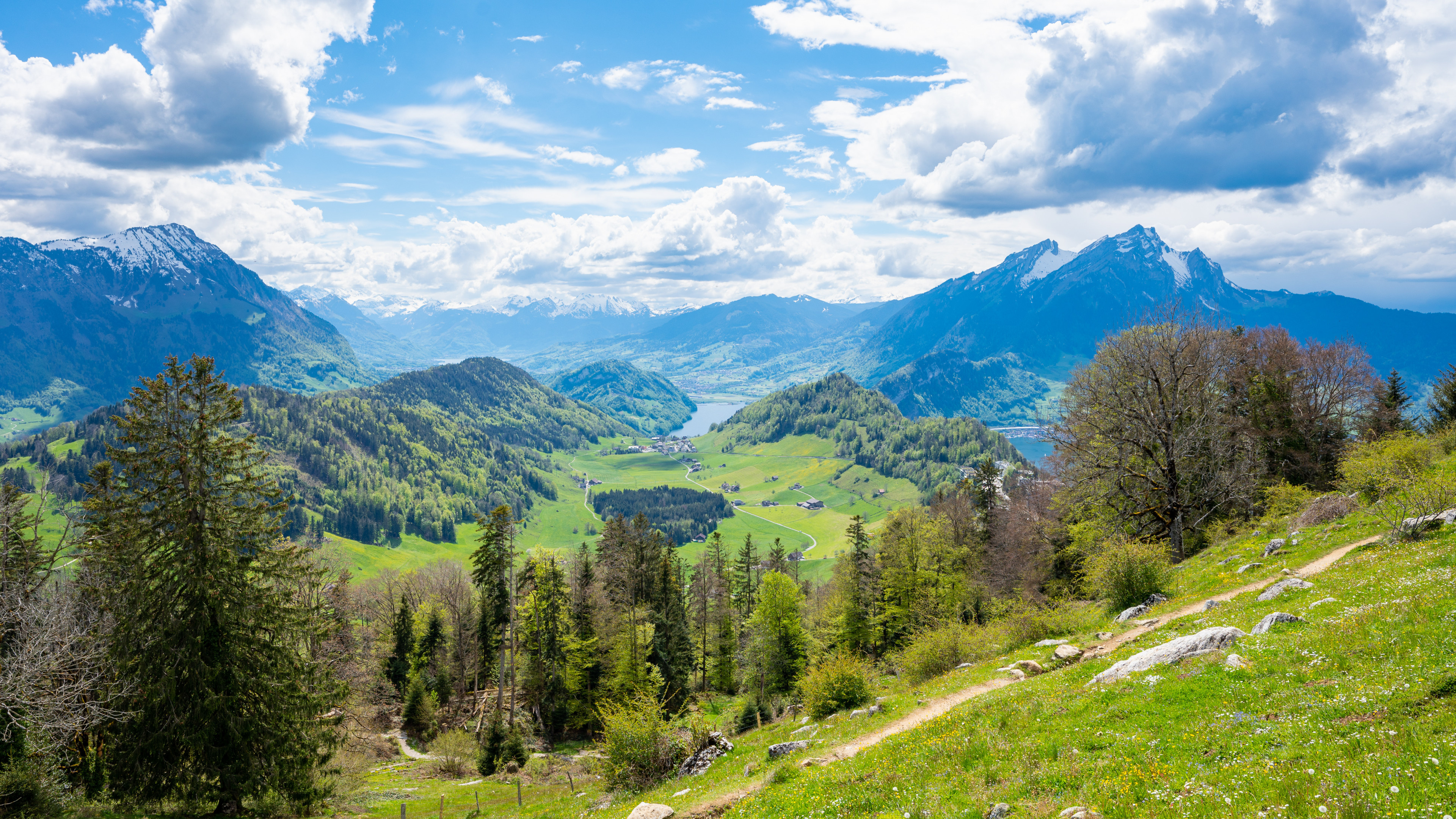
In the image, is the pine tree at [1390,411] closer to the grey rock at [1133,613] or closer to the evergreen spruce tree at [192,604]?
the grey rock at [1133,613]

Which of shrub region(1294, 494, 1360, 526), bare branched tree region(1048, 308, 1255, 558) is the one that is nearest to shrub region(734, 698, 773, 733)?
bare branched tree region(1048, 308, 1255, 558)

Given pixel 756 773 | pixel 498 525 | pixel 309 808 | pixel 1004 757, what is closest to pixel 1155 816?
pixel 1004 757

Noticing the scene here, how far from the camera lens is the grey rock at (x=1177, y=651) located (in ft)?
53.3

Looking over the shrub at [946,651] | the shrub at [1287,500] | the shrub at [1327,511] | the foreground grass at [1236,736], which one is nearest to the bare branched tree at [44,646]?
the foreground grass at [1236,736]

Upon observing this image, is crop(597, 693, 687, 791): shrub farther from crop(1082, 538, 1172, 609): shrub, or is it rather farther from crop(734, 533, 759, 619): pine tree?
crop(734, 533, 759, 619): pine tree

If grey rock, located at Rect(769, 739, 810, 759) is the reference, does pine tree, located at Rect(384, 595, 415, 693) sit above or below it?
below

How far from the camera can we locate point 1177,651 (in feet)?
55.0

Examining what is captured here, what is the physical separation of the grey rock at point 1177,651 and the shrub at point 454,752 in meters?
43.5

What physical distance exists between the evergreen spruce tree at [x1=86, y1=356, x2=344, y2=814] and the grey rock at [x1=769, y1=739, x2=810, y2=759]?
19951 mm

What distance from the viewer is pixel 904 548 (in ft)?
171

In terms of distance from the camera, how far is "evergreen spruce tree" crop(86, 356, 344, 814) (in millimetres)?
22906

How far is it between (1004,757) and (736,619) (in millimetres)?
68145

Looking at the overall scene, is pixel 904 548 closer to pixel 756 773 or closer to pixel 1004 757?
pixel 756 773

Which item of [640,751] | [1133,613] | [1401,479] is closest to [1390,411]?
[1401,479]
